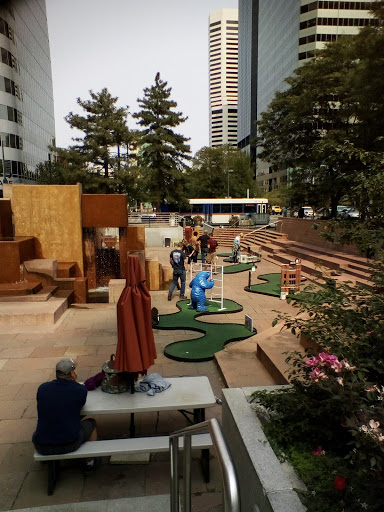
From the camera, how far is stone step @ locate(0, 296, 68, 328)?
859cm

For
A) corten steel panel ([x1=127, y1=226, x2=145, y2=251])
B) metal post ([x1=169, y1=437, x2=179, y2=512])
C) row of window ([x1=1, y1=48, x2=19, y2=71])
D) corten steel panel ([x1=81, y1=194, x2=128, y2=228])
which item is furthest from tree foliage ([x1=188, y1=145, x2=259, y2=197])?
metal post ([x1=169, y1=437, x2=179, y2=512])

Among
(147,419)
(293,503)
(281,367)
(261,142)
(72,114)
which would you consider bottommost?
(147,419)

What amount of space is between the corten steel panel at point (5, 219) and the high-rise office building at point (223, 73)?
189113 mm

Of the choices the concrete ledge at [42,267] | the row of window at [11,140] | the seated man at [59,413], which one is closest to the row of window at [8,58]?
the row of window at [11,140]

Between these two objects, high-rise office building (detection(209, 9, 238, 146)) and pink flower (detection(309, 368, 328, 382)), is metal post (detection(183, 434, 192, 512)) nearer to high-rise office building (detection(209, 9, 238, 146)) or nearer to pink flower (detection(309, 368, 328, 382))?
pink flower (detection(309, 368, 328, 382))

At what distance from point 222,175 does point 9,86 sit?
30.7 metres

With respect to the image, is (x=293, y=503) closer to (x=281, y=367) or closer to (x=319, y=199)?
(x=281, y=367)

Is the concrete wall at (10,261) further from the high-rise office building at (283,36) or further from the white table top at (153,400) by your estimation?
the high-rise office building at (283,36)

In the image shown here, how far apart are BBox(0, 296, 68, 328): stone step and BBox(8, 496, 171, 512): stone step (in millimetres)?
5787

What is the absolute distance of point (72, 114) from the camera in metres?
33.1

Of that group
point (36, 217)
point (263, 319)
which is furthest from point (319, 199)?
point (36, 217)

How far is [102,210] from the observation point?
1310cm

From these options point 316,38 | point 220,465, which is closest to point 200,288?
point 220,465

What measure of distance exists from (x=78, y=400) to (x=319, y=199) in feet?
72.1
